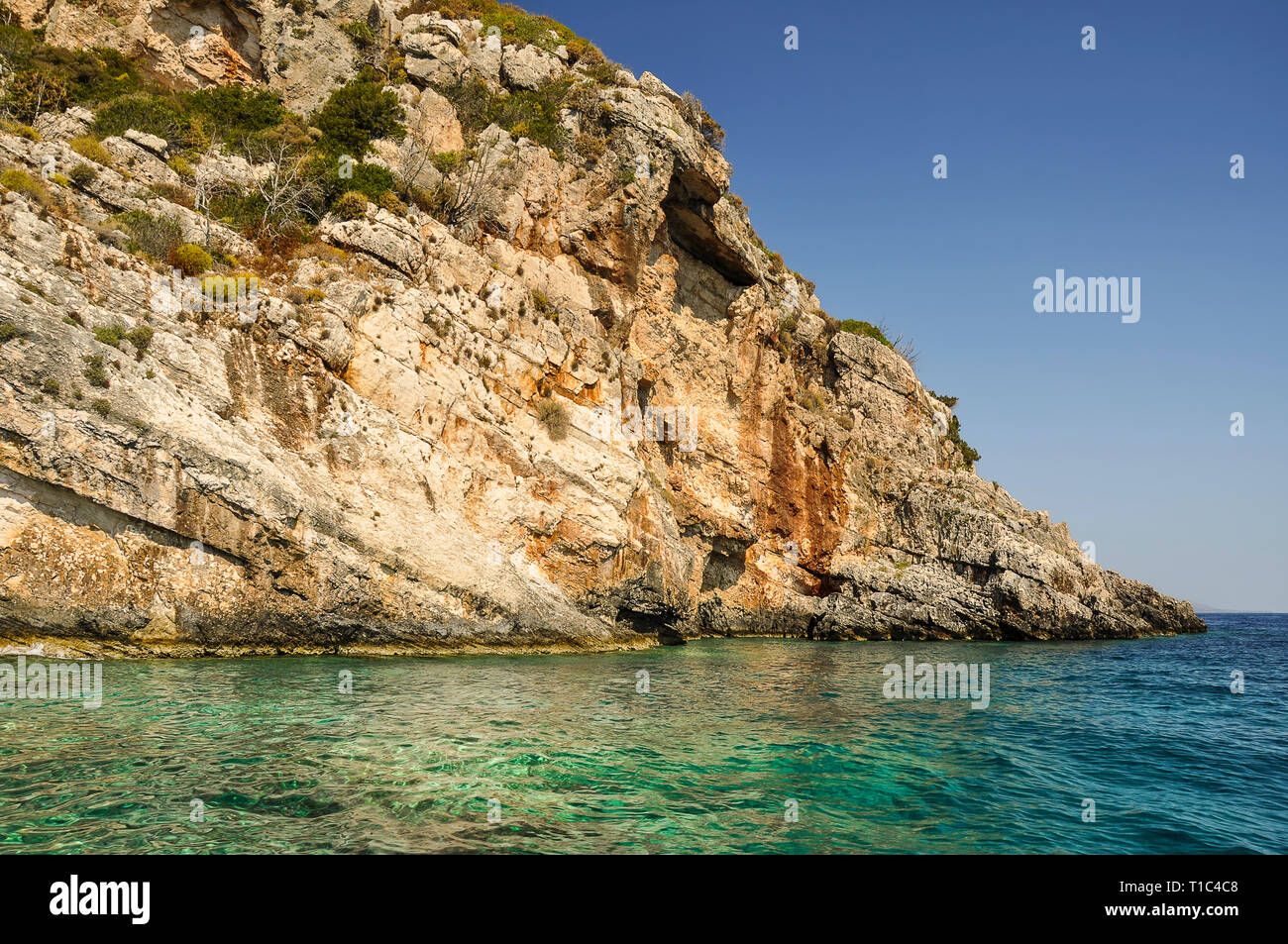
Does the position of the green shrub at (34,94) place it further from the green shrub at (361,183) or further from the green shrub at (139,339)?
the green shrub at (139,339)

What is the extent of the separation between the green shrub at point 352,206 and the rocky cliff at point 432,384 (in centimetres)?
10

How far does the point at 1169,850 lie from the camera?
Answer: 816cm

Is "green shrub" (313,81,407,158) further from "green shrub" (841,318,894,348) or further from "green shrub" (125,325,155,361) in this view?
"green shrub" (841,318,894,348)

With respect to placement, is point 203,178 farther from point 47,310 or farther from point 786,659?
point 786,659

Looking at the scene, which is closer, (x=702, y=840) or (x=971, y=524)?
(x=702, y=840)


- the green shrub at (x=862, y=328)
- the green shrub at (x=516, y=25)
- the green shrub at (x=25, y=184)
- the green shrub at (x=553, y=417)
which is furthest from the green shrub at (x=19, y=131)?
the green shrub at (x=862, y=328)

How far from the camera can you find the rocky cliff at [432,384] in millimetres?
17625

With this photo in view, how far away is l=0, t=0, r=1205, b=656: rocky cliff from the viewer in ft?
57.8

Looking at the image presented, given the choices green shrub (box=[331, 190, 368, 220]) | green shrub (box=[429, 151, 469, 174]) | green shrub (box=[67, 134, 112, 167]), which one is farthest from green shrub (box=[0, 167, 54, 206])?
green shrub (box=[429, 151, 469, 174])

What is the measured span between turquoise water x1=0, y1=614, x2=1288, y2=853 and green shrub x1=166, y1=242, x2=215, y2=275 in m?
12.5

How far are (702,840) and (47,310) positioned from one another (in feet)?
66.6

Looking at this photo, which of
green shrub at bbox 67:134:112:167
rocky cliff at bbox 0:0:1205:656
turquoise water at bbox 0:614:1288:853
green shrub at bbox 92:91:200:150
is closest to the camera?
turquoise water at bbox 0:614:1288:853

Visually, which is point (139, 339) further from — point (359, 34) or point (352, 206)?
point (359, 34)
